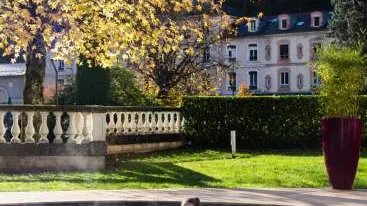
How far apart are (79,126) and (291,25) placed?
198ft

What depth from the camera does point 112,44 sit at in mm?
15352

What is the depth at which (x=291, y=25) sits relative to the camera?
244ft

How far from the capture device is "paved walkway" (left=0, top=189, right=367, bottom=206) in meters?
9.98

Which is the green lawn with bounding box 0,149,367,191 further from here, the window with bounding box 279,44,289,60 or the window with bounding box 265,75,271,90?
the window with bounding box 265,75,271,90

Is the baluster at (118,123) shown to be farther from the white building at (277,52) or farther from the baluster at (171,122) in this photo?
the white building at (277,52)

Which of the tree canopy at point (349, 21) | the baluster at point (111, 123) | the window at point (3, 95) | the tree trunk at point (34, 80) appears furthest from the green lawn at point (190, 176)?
the window at point (3, 95)

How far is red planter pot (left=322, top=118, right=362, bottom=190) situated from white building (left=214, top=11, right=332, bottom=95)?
58.7 m

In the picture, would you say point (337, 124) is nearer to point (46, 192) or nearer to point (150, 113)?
point (46, 192)

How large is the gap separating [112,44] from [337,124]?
5591mm

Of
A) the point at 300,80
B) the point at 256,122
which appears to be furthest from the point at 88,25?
the point at 300,80

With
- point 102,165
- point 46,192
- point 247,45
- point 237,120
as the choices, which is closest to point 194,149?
point 237,120

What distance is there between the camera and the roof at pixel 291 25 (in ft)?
237

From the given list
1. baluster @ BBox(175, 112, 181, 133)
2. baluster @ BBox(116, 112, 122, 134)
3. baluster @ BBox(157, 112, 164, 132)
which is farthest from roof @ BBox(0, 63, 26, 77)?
baluster @ BBox(116, 112, 122, 134)

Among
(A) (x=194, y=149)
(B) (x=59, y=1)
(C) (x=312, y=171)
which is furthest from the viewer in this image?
(A) (x=194, y=149)
